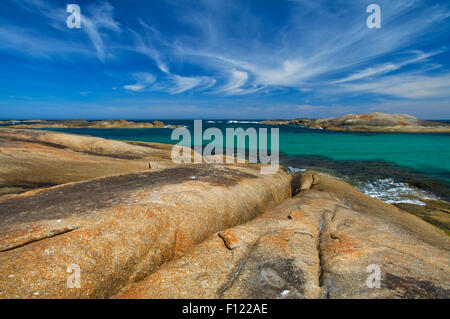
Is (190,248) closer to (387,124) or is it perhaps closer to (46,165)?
(46,165)

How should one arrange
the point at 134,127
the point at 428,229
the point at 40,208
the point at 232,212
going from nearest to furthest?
the point at 40,208, the point at 232,212, the point at 428,229, the point at 134,127

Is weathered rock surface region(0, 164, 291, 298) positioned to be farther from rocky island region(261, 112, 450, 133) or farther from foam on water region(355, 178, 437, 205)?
rocky island region(261, 112, 450, 133)

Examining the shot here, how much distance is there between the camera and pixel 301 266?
423 cm

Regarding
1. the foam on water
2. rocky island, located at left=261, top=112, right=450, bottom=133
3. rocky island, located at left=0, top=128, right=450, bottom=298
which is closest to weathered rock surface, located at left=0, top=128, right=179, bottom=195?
rocky island, located at left=0, top=128, right=450, bottom=298

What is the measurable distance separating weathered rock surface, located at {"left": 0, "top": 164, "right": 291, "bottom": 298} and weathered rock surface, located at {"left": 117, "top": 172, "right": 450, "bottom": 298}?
45 cm

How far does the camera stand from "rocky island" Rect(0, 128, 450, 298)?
358 centimetres

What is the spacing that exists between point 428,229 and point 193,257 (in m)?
8.94

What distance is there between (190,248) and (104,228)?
1835mm

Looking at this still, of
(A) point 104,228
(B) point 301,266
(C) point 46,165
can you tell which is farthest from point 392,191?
(C) point 46,165
